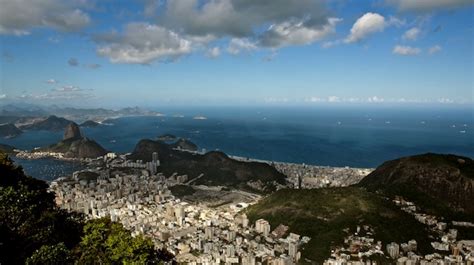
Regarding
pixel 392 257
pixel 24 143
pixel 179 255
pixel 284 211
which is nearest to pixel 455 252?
pixel 392 257

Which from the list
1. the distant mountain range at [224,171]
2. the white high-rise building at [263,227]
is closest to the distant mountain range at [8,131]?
the distant mountain range at [224,171]

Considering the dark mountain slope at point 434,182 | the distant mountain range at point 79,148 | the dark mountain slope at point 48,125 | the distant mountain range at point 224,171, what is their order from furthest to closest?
the dark mountain slope at point 48,125
the distant mountain range at point 79,148
the distant mountain range at point 224,171
the dark mountain slope at point 434,182

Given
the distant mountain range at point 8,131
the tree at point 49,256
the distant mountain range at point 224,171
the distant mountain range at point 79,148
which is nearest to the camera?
the tree at point 49,256

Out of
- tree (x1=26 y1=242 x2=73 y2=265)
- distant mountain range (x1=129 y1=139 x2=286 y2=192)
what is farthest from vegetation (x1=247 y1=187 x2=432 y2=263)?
tree (x1=26 y1=242 x2=73 y2=265)

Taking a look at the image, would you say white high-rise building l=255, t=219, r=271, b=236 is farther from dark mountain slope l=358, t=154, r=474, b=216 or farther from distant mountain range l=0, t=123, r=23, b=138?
distant mountain range l=0, t=123, r=23, b=138

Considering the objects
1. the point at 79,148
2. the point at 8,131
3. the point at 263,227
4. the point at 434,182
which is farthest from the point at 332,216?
the point at 8,131

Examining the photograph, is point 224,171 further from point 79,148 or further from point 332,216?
point 79,148

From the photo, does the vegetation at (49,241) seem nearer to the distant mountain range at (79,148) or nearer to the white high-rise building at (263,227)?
the white high-rise building at (263,227)

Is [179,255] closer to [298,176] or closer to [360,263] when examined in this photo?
[360,263]
